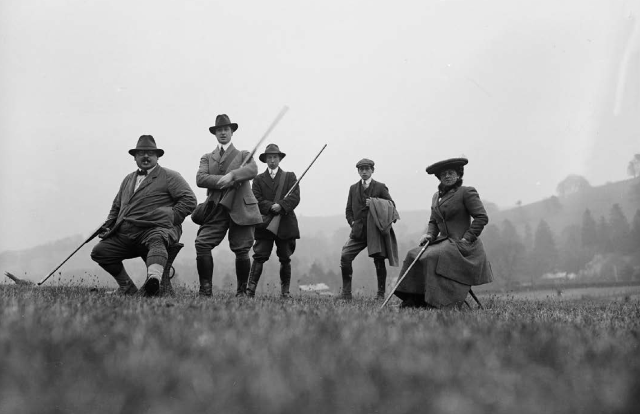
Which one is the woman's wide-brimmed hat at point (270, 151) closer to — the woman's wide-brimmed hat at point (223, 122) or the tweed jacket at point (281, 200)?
the tweed jacket at point (281, 200)

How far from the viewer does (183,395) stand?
1.70 m

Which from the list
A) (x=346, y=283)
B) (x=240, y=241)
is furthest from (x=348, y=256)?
(x=240, y=241)

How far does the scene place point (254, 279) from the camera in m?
9.43

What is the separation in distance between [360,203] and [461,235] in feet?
11.7

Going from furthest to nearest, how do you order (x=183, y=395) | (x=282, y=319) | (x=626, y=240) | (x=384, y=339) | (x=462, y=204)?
(x=626, y=240), (x=462, y=204), (x=282, y=319), (x=384, y=339), (x=183, y=395)

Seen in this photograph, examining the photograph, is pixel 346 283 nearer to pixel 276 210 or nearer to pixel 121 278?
pixel 276 210

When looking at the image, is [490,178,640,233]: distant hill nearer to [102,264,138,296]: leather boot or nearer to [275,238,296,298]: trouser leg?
[275,238,296,298]: trouser leg

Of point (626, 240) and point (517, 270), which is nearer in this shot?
point (626, 240)

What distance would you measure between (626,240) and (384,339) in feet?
280

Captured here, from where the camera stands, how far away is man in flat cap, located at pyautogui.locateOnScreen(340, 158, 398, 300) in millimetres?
10156

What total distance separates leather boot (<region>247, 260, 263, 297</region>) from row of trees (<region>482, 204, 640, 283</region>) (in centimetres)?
6562

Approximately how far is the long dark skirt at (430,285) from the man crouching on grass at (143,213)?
138 inches

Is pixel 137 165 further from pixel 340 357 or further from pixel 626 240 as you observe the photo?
pixel 626 240

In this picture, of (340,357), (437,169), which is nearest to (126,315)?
(340,357)
